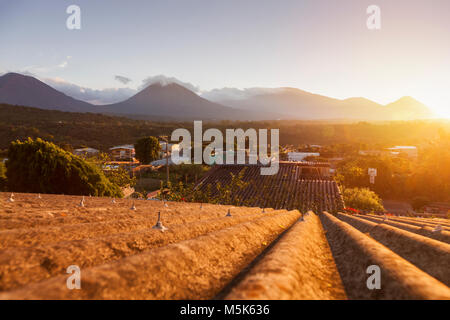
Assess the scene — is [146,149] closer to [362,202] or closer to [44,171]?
[362,202]

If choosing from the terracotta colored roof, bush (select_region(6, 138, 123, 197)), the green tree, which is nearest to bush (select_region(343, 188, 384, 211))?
the terracotta colored roof

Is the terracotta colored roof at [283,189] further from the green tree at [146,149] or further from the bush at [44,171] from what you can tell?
the green tree at [146,149]

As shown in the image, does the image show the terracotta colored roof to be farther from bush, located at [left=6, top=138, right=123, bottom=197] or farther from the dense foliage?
the dense foliage

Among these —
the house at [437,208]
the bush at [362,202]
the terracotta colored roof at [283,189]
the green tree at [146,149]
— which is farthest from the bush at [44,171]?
the green tree at [146,149]

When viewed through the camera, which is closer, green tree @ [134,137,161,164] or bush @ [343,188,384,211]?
bush @ [343,188,384,211]

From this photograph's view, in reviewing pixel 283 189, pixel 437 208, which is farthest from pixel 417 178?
pixel 283 189

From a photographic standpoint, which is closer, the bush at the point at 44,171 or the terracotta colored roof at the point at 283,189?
the bush at the point at 44,171

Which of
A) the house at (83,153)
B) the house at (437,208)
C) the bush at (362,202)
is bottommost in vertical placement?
the house at (437,208)

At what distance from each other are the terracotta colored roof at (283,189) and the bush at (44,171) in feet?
18.6

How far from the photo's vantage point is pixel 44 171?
30.8 ft

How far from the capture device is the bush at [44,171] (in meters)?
9.40

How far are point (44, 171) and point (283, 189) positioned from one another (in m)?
12.4

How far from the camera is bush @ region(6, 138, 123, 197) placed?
9398 millimetres

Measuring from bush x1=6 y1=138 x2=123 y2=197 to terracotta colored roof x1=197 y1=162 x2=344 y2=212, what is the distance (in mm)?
5667
